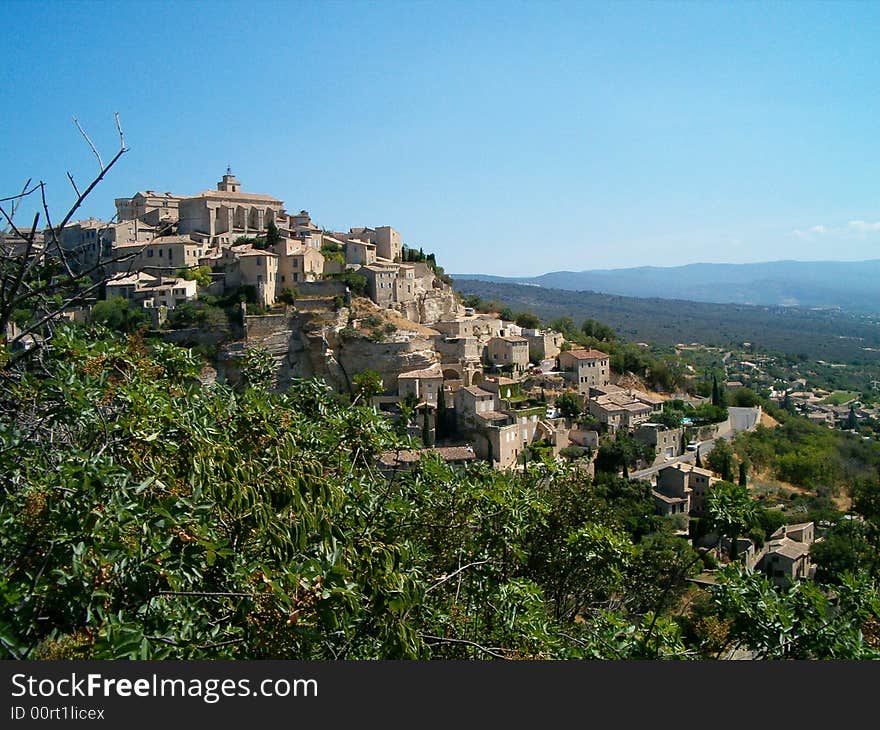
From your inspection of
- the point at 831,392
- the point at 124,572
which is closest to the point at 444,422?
the point at 124,572

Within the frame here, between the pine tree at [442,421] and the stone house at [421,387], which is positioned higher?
the stone house at [421,387]

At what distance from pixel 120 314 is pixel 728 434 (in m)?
31.3

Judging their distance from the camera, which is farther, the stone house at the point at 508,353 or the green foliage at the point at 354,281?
the stone house at the point at 508,353

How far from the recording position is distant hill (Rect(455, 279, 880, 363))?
411 ft

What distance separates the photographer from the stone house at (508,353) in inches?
1470

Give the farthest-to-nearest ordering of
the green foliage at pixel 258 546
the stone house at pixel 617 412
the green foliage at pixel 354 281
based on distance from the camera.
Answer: the green foliage at pixel 354 281, the stone house at pixel 617 412, the green foliage at pixel 258 546

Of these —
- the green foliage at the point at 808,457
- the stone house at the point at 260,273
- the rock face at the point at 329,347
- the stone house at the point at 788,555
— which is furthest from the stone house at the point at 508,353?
the stone house at the point at 788,555

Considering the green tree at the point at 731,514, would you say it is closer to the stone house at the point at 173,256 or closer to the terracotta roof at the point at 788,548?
the terracotta roof at the point at 788,548

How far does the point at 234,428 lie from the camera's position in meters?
5.07

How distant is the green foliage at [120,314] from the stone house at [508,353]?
1713cm

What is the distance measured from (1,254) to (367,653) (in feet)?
10.1

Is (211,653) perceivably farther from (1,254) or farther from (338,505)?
(1,254)

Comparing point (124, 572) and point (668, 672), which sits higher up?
point (124, 572)

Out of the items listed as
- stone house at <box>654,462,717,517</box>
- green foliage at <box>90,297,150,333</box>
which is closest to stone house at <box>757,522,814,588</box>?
stone house at <box>654,462,717,517</box>
